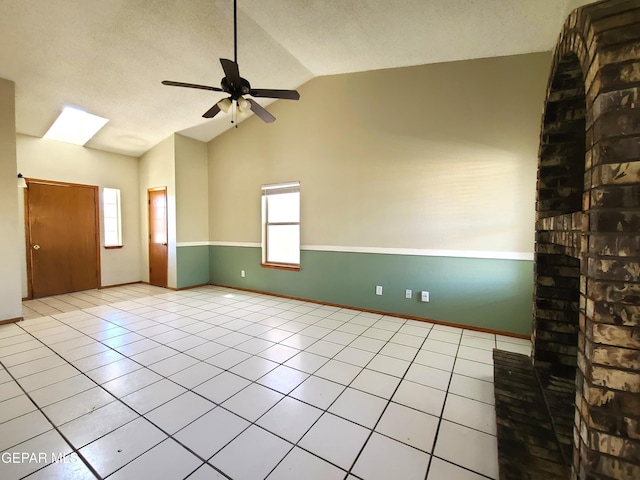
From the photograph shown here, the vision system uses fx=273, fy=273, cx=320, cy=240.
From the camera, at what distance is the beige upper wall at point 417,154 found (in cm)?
309

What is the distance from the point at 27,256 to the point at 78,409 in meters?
4.54

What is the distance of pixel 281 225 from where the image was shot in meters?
4.91

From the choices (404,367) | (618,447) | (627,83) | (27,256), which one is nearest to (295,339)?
(404,367)

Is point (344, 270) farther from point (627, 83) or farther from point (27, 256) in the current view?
point (27, 256)

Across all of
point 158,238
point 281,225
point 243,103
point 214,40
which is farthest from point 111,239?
point 243,103

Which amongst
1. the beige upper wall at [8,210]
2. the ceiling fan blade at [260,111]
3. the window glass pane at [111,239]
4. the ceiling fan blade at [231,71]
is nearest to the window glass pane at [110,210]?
the window glass pane at [111,239]

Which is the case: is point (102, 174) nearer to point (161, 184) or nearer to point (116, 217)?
point (116, 217)

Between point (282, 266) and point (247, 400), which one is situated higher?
point (282, 266)

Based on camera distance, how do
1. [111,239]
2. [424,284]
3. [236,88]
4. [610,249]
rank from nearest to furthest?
1. [610,249]
2. [236,88]
3. [424,284]
4. [111,239]

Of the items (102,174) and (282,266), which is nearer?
(282,266)

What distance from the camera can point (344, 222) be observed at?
13.7 ft

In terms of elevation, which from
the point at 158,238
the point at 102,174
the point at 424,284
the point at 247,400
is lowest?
the point at 247,400

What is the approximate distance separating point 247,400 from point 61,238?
17.9 feet

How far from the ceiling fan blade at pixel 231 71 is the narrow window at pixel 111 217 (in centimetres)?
484
